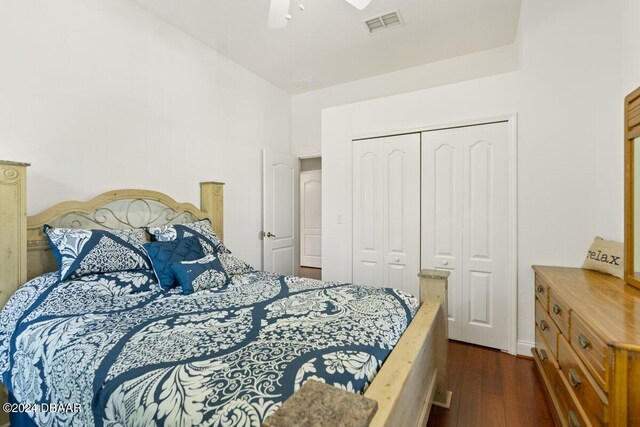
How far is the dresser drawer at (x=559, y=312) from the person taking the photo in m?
1.62

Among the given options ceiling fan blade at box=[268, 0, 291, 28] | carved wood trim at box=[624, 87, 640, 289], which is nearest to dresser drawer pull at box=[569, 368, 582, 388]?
carved wood trim at box=[624, 87, 640, 289]

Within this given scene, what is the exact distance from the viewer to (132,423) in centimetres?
89

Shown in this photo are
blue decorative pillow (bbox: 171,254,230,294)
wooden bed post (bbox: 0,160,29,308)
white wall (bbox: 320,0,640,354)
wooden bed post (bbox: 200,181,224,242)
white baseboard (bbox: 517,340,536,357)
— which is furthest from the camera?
wooden bed post (bbox: 200,181,224,242)

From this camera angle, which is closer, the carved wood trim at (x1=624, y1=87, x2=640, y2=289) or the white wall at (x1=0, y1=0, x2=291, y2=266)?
the carved wood trim at (x1=624, y1=87, x2=640, y2=289)

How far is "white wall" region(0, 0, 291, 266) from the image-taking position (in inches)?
79.0

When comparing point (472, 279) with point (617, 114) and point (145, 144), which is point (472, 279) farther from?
point (145, 144)

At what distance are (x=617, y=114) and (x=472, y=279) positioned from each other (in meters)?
1.68

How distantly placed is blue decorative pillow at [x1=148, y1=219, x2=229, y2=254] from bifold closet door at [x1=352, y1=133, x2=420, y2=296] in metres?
1.55

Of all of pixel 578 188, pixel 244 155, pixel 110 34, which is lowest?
pixel 578 188

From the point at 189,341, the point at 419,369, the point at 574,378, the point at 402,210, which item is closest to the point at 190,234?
the point at 189,341

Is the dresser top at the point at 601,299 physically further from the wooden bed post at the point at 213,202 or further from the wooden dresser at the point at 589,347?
the wooden bed post at the point at 213,202

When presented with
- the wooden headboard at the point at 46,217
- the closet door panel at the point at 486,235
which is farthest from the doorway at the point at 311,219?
the closet door panel at the point at 486,235

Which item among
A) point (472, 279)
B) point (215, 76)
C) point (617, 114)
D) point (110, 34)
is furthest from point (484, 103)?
point (110, 34)

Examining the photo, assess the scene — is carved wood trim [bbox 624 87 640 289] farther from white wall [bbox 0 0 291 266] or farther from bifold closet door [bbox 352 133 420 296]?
white wall [bbox 0 0 291 266]
